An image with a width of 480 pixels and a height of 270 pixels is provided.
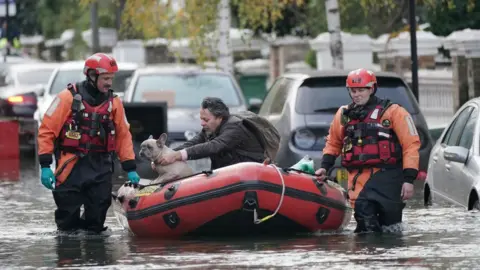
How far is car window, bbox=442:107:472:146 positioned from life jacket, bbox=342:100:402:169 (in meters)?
2.17

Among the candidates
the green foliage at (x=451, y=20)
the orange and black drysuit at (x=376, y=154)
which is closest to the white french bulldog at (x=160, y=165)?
the orange and black drysuit at (x=376, y=154)

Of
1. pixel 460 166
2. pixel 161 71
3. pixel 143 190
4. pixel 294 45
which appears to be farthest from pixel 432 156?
pixel 294 45

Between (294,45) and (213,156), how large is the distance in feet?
97.1

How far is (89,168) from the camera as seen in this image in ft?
43.6

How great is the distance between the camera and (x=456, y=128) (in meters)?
15.2

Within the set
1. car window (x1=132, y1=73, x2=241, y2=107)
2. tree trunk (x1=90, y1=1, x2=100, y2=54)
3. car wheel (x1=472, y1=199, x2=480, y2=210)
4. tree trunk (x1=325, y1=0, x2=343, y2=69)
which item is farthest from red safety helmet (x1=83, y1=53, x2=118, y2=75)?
tree trunk (x1=90, y1=1, x2=100, y2=54)

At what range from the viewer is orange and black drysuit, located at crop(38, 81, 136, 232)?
1309 centimetres

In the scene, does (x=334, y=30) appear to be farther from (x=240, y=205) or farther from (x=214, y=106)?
(x=240, y=205)

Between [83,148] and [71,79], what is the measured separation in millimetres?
12720

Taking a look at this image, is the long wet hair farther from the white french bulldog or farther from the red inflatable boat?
the red inflatable boat

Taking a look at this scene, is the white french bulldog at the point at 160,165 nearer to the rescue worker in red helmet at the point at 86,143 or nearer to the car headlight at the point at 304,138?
the rescue worker in red helmet at the point at 86,143

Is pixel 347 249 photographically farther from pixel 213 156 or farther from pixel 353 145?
pixel 213 156

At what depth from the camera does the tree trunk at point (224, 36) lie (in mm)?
30906

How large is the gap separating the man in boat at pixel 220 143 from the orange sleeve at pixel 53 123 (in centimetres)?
91
